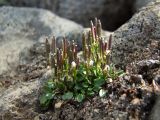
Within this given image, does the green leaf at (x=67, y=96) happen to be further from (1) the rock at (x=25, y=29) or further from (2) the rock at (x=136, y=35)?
(1) the rock at (x=25, y=29)

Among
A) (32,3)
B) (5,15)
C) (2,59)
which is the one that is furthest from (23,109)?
(32,3)

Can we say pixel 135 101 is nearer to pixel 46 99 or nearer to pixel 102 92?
pixel 102 92

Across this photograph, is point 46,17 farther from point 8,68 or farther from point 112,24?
point 112,24

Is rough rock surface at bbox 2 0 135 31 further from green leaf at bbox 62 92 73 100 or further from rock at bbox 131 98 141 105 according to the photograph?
rock at bbox 131 98 141 105

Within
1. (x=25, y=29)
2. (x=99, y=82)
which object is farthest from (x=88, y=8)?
(x=99, y=82)

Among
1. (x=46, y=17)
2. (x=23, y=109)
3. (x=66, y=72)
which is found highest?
(x=46, y=17)

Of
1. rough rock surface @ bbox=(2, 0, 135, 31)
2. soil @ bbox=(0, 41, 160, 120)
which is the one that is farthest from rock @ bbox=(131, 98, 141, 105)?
rough rock surface @ bbox=(2, 0, 135, 31)
